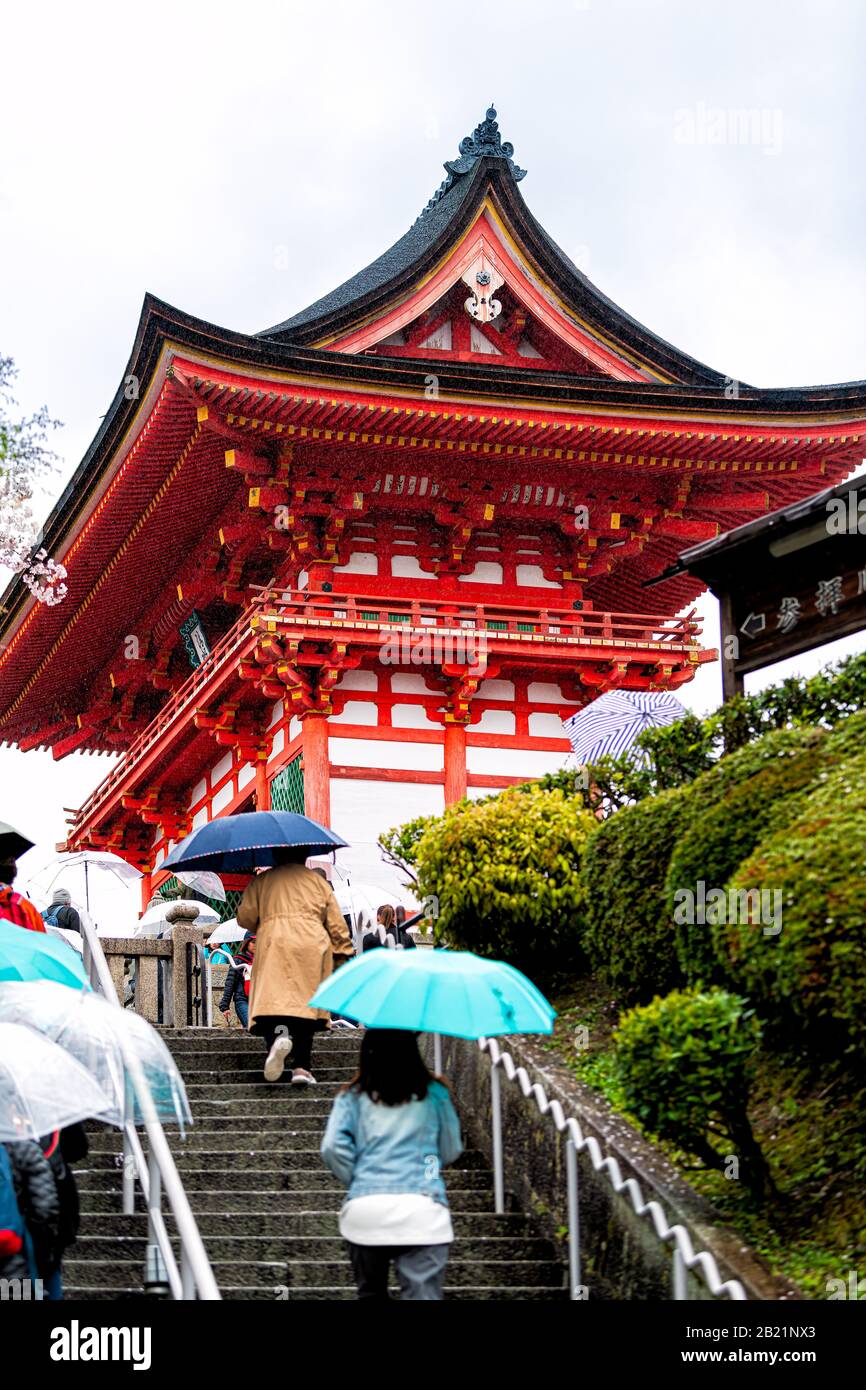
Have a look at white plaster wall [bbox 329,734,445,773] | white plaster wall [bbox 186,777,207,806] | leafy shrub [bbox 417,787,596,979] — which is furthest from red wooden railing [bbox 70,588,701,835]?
leafy shrub [bbox 417,787,596,979]

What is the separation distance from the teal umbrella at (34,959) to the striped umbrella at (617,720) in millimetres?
8312

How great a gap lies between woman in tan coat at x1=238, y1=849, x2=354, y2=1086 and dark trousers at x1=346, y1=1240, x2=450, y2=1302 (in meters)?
4.27

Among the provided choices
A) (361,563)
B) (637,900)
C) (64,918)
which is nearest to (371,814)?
(361,563)

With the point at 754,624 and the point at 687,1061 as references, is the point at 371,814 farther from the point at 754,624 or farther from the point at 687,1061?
the point at 687,1061

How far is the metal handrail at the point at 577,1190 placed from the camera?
24.5 ft

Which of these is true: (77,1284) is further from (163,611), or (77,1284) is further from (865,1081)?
(163,611)

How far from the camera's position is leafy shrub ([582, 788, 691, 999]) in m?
10.3

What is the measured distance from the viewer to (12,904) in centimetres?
963

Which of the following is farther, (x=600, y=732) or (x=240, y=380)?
(x=240, y=380)

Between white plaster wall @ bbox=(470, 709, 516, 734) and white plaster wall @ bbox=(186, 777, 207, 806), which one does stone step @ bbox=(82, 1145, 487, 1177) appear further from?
white plaster wall @ bbox=(186, 777, 207, 806)

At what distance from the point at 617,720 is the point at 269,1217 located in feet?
25.8

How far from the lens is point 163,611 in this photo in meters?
28.3

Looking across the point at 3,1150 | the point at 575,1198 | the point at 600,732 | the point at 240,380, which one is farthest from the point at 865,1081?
the point at 240,380

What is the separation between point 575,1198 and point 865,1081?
1496 millimetres
